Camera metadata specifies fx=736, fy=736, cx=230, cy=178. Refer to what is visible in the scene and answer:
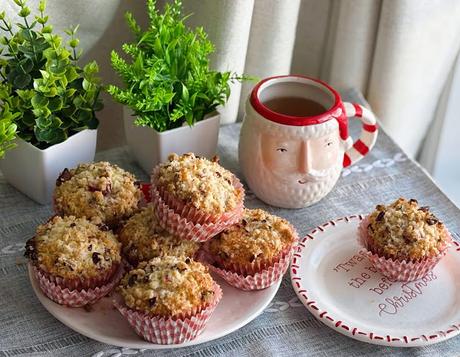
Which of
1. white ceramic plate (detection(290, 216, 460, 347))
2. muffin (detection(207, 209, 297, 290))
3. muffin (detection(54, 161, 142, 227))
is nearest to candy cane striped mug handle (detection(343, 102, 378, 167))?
white ceramic plate (detection(290, 216, 460, 347))

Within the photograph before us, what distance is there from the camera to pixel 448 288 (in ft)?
3.56

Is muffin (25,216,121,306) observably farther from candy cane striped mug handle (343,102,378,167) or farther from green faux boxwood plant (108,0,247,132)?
candy cane striped mug handle (343,102,378,167)

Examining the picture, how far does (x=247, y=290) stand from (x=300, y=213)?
0.77 feet

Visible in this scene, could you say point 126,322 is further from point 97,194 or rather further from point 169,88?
point 169,88

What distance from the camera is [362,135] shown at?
4.25 feet

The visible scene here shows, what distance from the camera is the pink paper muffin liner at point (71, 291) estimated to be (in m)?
0.97

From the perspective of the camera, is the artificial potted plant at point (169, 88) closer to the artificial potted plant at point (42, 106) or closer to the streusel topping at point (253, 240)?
the artificial potted plant at point (42, 106)

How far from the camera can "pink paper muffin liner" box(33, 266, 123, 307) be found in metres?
0.97

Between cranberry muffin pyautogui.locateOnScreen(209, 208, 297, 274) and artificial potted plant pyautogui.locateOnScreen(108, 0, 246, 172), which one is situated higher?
artificial potted plant pyautogui.locateOnScreen(108, 0, 246, 172)

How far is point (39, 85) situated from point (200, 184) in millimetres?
302

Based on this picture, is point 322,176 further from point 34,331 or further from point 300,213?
point 34,331

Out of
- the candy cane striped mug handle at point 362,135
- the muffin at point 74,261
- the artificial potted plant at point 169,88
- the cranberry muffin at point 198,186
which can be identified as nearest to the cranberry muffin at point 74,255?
the muffin at point 74,261

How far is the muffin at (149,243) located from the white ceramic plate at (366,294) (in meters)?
0.17

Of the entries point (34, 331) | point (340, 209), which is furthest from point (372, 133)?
point (34, 331)
